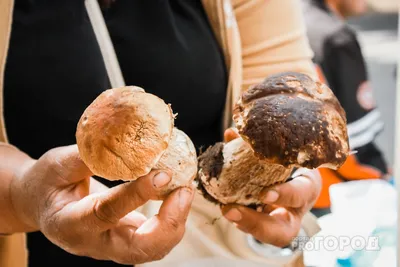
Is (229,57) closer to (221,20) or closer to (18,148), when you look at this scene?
(221,20)

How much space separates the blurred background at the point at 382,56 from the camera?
0.66 meters

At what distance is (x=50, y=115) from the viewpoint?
44cm

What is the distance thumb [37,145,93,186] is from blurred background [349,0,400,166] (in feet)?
1.36

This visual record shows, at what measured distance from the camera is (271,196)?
443mm

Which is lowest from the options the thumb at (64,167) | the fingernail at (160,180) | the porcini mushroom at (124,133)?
the fingernail at (160,180)

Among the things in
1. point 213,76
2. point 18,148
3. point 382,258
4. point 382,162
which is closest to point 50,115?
point 18,148

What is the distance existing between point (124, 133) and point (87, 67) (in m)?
0.10

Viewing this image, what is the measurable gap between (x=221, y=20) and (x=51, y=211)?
0.28 meters

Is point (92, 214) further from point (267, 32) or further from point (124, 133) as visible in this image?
point (267, 32)

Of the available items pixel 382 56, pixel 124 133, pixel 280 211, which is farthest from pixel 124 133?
pixel 382 56

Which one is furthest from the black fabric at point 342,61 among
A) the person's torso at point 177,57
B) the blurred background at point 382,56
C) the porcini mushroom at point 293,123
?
the porcini mushroom at point 293,123

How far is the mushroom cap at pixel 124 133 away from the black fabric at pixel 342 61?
573mm

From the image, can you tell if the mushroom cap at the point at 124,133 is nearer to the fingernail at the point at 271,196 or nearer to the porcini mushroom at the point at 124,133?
the porcini mushroom at the point at 124,133

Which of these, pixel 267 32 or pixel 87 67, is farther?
pixel 267 32
